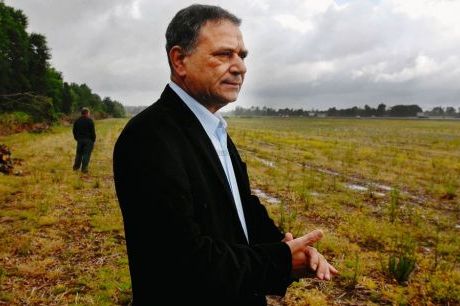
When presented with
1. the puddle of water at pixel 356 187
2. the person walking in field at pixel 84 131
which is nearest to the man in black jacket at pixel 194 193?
the puddle of water at pixel 356 187

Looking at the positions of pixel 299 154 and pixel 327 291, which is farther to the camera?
pixel 299 154

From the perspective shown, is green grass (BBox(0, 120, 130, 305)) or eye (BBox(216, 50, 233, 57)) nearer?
eye (BBox(216, 50, 233, 57))

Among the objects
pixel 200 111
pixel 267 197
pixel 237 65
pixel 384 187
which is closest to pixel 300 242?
pixel 200 111

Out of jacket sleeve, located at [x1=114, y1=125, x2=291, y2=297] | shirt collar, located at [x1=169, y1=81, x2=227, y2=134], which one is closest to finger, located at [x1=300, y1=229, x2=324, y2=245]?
jacket sleeve, located at [x1=114, y1=125, x2=291, y2=297]

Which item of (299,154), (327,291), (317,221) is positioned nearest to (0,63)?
(299,154)

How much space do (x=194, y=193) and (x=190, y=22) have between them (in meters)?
0.86

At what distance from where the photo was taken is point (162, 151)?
5.32 ft

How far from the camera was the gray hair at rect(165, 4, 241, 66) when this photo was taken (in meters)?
1.97

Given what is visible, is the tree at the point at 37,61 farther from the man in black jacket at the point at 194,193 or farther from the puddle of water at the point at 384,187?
the man in black jacket at the point at 194,193

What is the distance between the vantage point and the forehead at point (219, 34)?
6.48ft

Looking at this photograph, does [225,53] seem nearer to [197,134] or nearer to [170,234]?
[197,134]

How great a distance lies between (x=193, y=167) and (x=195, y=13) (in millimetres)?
803

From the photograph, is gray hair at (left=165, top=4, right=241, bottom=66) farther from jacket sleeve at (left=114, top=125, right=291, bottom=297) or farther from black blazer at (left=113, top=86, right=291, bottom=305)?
jacket sleeve at (left=114, top=125, right=291, bottom=297)

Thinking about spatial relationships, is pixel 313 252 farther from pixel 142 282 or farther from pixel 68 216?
pixel 68 216
